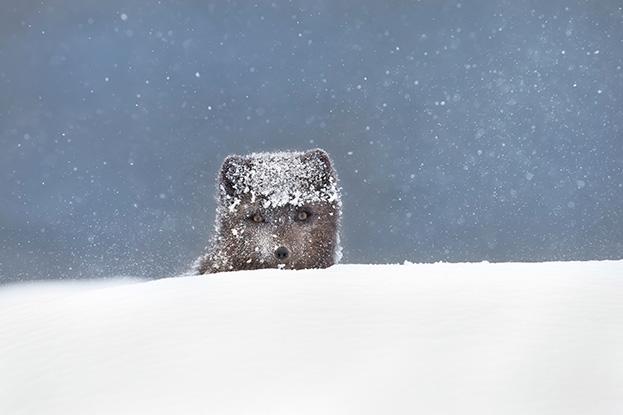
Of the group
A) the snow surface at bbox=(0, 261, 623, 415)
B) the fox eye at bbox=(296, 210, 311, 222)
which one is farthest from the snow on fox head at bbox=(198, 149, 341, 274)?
the snow surface at bbox=(0, 261, 623, 415)

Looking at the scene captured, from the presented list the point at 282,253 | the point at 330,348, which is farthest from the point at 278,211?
the point at 330,348

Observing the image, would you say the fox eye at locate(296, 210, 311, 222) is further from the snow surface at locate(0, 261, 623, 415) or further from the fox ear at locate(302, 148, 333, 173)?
the snow surface at locate(0, 261, 623, 415)

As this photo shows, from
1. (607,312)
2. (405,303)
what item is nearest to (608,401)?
(607,312)

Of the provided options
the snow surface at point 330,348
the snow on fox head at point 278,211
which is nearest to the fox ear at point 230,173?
the snow on fox head at point 278,211

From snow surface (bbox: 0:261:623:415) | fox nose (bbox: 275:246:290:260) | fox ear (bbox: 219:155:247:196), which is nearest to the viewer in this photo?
snow surface (bbox: 0:261:623:415)

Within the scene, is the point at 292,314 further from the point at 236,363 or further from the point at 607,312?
the point at 607,312

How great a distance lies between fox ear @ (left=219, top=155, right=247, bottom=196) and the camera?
196 inches

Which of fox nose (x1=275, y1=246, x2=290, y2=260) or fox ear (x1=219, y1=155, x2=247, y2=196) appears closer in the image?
fox nose (x1=275, y1=246, x2=290, y2=260)

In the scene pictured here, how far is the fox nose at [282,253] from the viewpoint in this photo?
4.86 metres

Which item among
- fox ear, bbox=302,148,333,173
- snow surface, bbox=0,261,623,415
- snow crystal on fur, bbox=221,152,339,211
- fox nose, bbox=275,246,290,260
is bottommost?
fox nose, bbox=275,246,290,260

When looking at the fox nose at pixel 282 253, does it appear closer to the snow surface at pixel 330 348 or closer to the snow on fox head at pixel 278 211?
the snow on fox head at pixel 278 211

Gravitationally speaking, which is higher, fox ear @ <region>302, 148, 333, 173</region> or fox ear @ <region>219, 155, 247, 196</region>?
fox ear @ <region>302, 148, 333, 173</region>

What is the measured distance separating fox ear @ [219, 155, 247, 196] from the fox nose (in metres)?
0.51

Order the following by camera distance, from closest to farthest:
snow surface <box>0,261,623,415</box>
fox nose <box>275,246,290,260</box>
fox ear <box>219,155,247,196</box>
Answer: snow surface <box>0,261,623,415</box>, fox nose <box>275,246,290,260</box>, fox ear <box>219,155,247,196</box>
